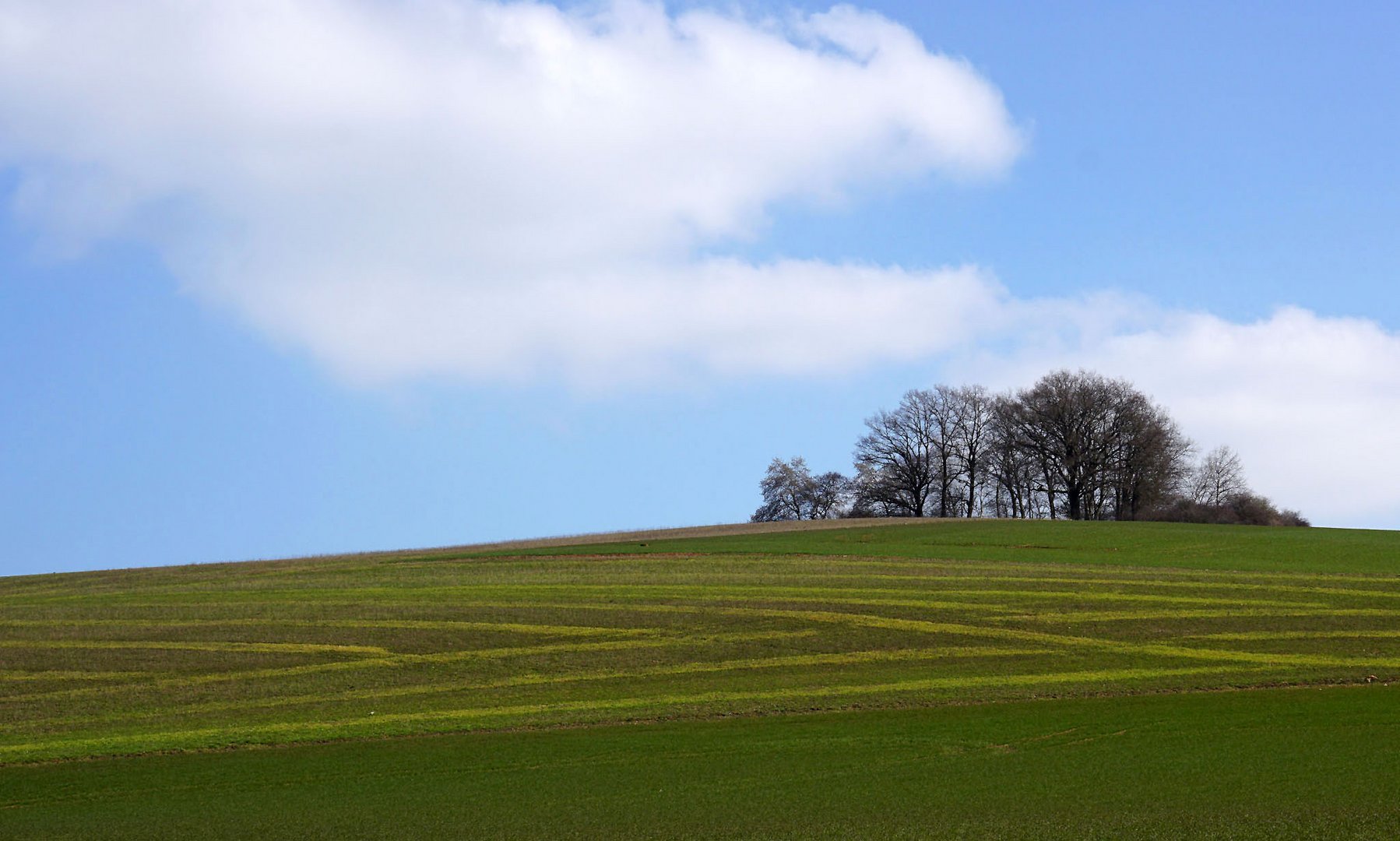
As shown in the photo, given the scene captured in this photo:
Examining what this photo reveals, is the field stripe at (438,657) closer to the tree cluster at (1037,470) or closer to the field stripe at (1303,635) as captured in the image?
the field stripe at (1303,635)

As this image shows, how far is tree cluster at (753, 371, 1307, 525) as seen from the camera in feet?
307

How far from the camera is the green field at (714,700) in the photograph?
47.9ft

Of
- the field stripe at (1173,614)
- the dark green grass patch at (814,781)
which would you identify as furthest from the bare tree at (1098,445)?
the dark green grass patch at (814,781)

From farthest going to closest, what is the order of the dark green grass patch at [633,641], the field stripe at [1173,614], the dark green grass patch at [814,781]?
the field stripe at [1173,614], the dark green grass patch at [633,641], the dark green grass patch at [814,781]

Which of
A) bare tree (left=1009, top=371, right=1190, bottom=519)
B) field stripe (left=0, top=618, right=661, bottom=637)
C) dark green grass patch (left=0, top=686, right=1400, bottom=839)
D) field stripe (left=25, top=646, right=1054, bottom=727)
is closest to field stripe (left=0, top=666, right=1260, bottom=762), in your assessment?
dark green grass patch (left=0, top=686, right=1400, bottom=839)

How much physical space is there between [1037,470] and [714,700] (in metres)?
80.0

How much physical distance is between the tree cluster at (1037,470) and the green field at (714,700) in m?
47.2

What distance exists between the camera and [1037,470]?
98000mm

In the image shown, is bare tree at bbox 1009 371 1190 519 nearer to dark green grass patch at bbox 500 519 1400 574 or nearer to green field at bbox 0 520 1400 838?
dark green grass patch at bbox 500 519 1400 574

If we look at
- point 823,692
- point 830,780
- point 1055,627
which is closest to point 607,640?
point 823,692

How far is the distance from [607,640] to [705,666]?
3.85 meters

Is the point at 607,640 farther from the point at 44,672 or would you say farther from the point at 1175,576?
the point at 1175,576

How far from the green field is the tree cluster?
4717 centimetres

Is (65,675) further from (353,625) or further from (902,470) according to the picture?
(902,470)
